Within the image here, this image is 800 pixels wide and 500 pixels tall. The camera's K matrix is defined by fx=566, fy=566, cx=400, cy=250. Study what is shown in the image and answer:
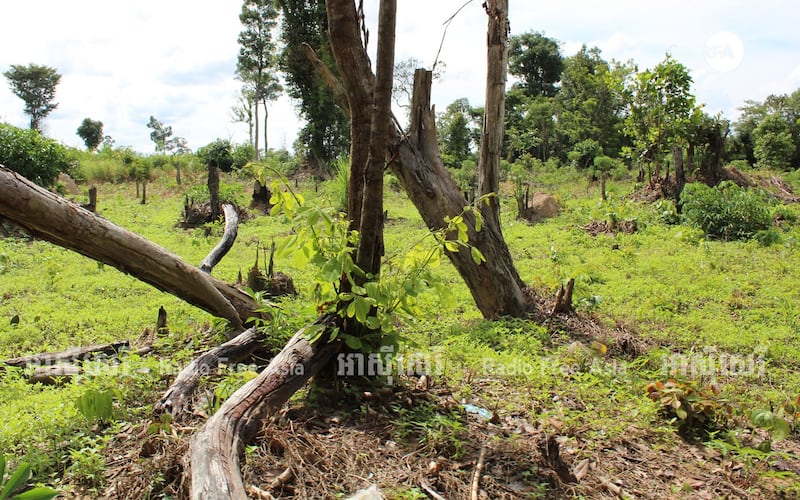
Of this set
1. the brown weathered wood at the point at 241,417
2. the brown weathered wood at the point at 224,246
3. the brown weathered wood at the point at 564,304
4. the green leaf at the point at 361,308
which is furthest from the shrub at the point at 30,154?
the green leaf at the point at 361,308

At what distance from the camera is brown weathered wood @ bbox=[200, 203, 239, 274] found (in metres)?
4.63

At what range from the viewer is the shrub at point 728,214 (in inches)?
336

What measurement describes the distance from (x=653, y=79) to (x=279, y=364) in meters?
12.1

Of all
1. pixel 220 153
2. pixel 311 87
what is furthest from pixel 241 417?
pixel 311 87

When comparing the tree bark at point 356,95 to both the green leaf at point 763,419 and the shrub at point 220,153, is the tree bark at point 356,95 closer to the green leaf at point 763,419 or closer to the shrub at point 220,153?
the green leaf at point 763,419

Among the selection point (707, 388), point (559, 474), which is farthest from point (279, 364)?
point (707, 388)

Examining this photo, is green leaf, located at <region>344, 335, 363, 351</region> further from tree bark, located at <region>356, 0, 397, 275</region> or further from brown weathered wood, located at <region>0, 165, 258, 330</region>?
brown weathered wood, located at <region>0, 165, 258, 330</region>

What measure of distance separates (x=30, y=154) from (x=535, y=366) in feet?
40.6

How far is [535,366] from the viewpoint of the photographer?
3.89 meters

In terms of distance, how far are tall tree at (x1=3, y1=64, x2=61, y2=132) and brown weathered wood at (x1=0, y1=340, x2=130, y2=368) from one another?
3845 cm

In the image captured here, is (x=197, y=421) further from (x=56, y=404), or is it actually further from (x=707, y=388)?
(x=707, y=388)

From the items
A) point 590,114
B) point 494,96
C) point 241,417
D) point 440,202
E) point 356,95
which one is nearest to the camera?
point 241,417

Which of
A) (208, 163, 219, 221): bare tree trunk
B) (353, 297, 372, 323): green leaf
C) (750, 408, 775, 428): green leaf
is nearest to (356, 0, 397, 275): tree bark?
(353, 297, 372, 323): green leaf

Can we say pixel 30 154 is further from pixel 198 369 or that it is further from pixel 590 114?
pixel 590 114
